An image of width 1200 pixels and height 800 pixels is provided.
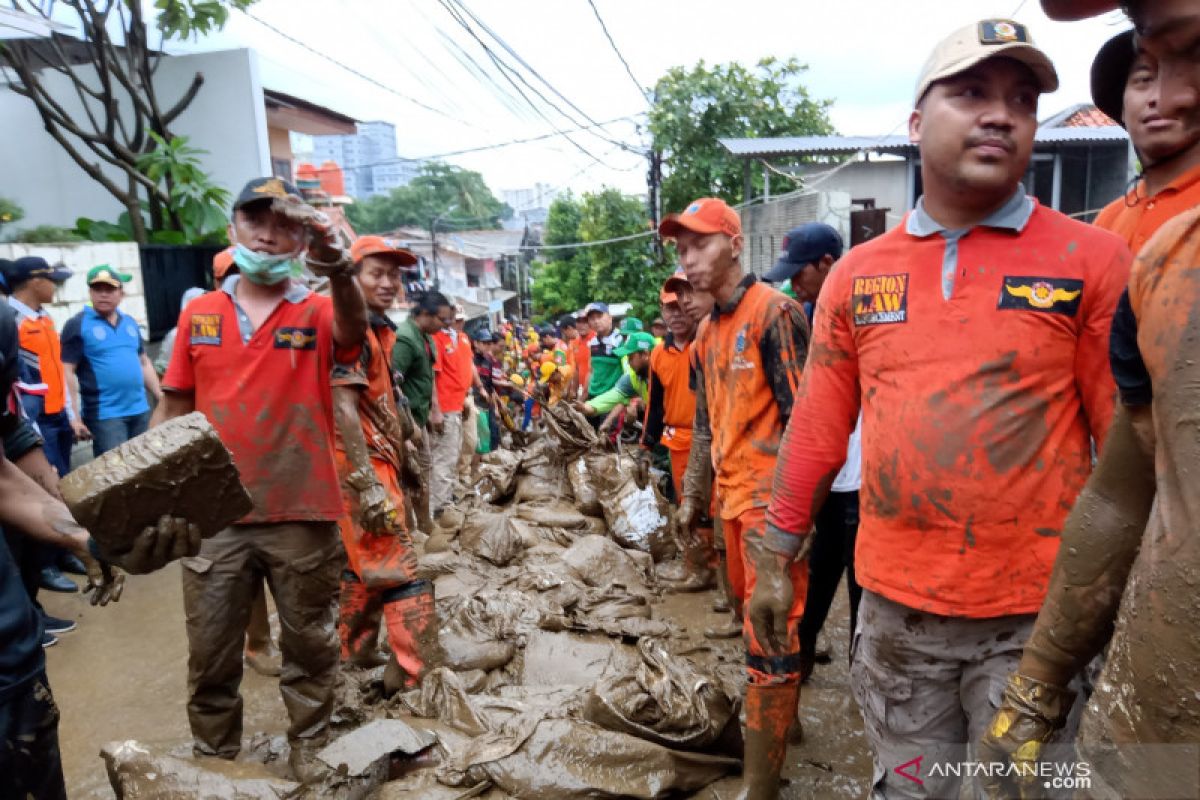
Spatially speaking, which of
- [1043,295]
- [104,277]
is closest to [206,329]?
[1043,295]

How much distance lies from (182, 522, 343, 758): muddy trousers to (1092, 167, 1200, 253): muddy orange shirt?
275 centimetres

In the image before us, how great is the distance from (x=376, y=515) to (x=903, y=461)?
6.89ft

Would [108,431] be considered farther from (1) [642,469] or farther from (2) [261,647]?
(1) [642,469]

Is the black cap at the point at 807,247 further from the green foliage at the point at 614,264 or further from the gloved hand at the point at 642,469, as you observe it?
the green foliage at the point at 614,264

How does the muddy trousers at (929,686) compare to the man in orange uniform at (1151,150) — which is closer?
the muddy trousers at (929,686)

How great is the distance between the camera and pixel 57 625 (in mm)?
4527

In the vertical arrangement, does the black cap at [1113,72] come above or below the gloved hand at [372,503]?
above

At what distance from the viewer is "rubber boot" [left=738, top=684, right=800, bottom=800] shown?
2469 millimetres

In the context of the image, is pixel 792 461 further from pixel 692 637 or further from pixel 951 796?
pixel 692 637

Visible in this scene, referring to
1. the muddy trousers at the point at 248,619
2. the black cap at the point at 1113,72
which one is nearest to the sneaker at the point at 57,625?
the muddy trousers at the point at 248,619

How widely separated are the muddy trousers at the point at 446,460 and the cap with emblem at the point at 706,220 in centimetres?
390

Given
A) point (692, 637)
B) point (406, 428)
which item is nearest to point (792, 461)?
point (692, 637)

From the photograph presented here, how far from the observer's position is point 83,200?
35.4 feet

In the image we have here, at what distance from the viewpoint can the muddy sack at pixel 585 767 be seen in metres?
2.32
